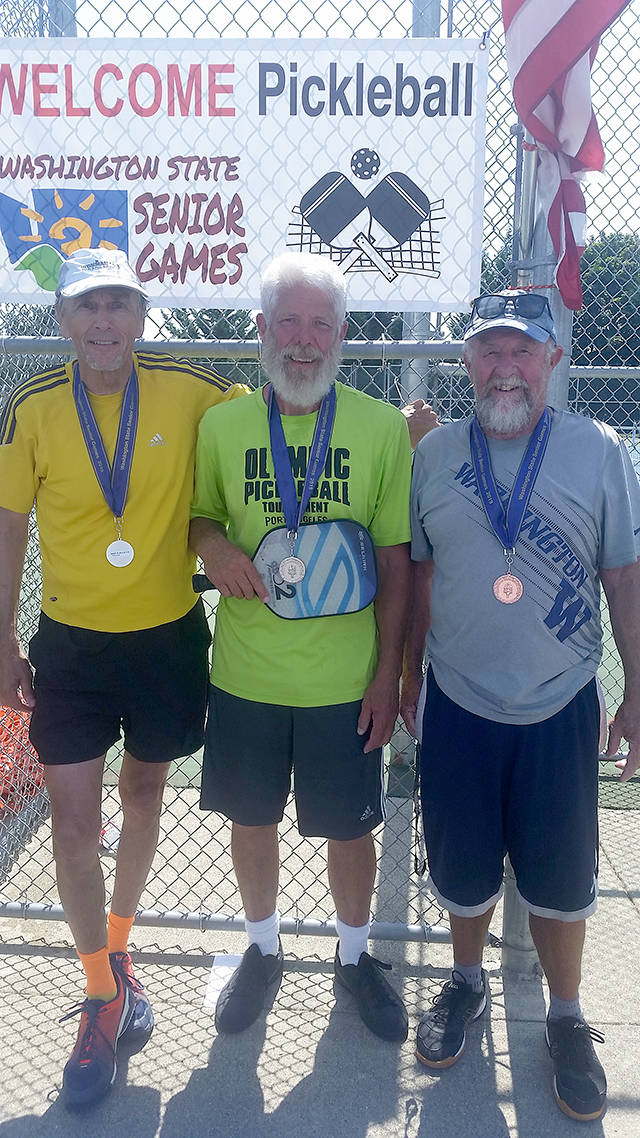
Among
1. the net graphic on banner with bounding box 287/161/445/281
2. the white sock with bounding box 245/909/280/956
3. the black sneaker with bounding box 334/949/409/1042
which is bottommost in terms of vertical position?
the black sneaker with bounding box 334/949/409/1042

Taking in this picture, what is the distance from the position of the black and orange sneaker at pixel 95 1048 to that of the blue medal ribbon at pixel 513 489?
184 centimetres

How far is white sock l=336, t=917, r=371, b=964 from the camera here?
9.37 feet

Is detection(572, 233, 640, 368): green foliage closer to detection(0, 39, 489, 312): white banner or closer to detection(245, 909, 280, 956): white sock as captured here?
detection(0, 39, 489, 312): white banner

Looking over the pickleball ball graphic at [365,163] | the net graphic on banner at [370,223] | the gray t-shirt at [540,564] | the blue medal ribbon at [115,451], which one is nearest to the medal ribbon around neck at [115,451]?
the blue medal ribbon at [115,451]

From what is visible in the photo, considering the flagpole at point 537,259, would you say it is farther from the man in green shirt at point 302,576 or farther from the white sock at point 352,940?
the white sock at point 352,940

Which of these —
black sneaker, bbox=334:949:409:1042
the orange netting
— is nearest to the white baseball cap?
the orange netting

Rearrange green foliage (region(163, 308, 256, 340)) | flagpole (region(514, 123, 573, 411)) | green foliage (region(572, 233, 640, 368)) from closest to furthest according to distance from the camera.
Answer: flagpole (region(514, 123, 573, 411)) → green foliage (region(163, 308, 256, 340)) → green foliage (region(572, 233, 640, 368))

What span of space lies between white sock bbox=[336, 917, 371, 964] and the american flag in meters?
2.13

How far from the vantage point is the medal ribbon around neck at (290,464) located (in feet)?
8.01

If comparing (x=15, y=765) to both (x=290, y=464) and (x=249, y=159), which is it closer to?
(x=290, y=464)

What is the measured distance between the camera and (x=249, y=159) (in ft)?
9.77

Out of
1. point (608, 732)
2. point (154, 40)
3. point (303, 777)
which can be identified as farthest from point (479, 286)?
point (303, 777)

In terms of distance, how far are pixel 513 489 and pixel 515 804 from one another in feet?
2.97

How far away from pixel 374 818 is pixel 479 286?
6.13 feet
